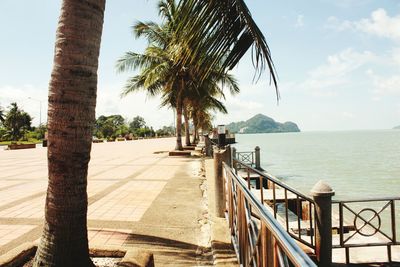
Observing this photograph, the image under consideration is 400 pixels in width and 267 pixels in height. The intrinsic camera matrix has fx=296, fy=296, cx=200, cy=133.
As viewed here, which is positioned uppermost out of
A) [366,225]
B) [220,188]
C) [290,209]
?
[220,188]

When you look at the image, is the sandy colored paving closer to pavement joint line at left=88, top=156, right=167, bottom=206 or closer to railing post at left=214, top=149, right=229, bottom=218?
pavement joint line at left=88, top=156, right=167, bottom=206

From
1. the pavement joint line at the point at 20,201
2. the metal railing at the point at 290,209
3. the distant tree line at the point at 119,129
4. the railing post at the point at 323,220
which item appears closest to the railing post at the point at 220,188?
the metal railing at the point at 290,209

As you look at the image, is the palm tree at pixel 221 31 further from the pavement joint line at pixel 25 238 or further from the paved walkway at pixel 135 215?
the pavement joint line at pixel 25 238

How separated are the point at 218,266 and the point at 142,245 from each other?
4.00 feet

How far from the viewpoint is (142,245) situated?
13.3ft

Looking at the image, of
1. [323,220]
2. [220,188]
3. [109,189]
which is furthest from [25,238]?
[323,220]

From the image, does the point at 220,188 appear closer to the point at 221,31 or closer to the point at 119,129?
the point at 221,31

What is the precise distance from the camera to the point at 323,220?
177 inches

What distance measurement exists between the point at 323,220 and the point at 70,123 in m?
3.89

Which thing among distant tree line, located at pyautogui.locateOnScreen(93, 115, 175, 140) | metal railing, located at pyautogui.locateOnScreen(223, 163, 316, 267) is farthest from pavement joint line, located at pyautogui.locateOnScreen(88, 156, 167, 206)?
distant tree line, located at pyautogui.locateOnScreen(93, 115, 175, 140)

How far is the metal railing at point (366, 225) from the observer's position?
15.8 feet

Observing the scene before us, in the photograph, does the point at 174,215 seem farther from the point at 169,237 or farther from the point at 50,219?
the point at 50,219

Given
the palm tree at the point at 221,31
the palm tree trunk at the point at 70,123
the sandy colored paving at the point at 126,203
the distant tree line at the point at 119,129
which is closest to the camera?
the palm tree trunk at the point at 70,123

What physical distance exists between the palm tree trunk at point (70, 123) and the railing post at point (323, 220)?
346 cm
